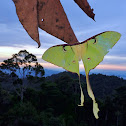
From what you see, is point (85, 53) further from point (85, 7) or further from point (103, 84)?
point (103, 84)

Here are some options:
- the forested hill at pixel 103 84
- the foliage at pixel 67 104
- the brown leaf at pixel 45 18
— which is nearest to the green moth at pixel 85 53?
the brown leaf at pixel 45 18

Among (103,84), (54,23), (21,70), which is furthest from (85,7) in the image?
(103,84)

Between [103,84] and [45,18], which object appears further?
[103,84]

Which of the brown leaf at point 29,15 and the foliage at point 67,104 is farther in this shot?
the foliage at point 67,104

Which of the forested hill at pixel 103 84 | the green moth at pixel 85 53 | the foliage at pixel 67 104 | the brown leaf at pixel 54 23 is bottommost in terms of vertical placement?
the foliage at pixel 67 104

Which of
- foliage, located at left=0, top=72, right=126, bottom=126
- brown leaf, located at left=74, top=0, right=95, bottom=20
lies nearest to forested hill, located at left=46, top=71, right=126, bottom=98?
foliage, located at left=0, top=72, right=126, bottom=126

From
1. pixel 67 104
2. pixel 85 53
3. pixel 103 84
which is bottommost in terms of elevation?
pixel 67 104

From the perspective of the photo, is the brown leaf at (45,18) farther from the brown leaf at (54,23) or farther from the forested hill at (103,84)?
the forested hill at (103,84)
